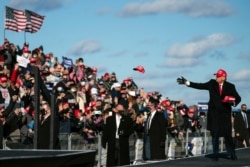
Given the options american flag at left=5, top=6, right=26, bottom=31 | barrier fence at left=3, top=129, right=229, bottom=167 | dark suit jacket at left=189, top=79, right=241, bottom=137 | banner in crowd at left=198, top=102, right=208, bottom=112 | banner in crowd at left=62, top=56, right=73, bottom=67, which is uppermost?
american flag at left=5, top=6, right=26, bottom=31

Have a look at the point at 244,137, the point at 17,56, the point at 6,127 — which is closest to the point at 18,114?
the point at 6,127

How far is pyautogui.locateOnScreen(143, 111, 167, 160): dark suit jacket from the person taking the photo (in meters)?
23.0

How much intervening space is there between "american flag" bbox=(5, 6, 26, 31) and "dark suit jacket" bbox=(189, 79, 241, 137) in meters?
16.6

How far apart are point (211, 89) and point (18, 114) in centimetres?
508

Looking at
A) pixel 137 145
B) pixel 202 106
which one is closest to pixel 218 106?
pixel 137 145

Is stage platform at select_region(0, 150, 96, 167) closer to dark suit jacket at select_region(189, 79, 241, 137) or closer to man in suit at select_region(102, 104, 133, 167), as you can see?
dark suit jacket at select_region(189, 79, 241, 137)

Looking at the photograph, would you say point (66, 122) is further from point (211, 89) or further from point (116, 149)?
point (211, 89)

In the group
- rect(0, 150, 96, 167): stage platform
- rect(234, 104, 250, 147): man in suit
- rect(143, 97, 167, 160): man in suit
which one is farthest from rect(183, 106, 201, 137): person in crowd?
rect(0, 150, 96, 167): stage platform

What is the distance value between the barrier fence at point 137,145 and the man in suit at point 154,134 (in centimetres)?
33

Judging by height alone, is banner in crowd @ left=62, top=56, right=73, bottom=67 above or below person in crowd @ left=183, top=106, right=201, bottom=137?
above

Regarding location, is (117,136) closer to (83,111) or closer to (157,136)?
(157,136)

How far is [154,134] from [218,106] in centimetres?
489

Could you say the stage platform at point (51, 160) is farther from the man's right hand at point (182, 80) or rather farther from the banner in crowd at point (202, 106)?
the banner in crowd at point (202, 106)

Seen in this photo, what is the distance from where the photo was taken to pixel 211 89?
1852 centimetres
